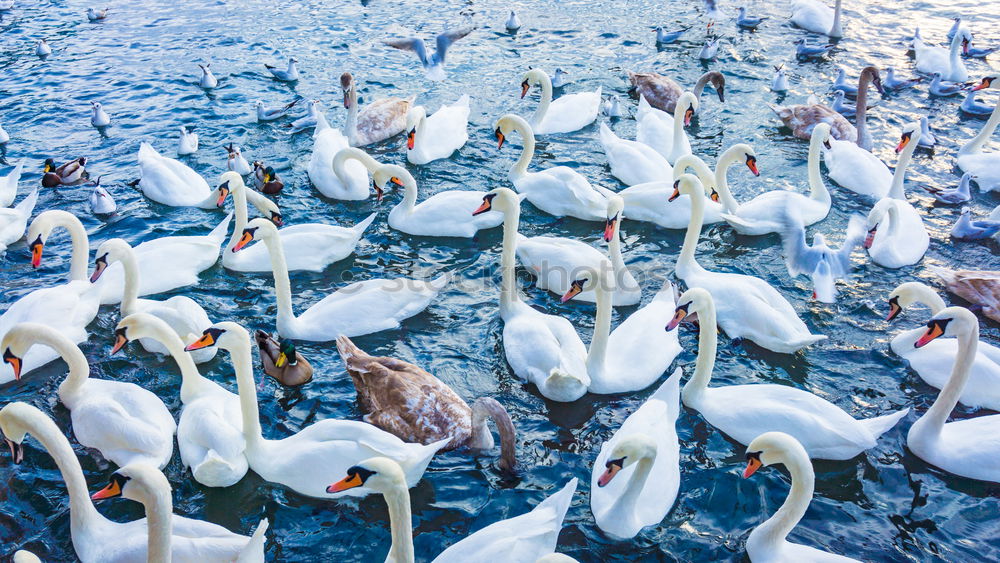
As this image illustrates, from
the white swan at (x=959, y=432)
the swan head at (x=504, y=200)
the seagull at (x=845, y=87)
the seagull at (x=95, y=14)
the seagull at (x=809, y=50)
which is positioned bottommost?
the white swan at (x=959, y=432)

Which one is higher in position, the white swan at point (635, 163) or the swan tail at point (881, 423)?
the white swan at point (635, 163)

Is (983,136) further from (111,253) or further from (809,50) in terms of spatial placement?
(111,253)

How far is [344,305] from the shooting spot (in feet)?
28.6

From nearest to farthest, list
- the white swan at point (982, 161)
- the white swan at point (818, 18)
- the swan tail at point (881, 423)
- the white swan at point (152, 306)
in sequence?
the swan tail at point (881, 423)
the white swan at point (152, 306)
the white swan at point (982, 161)
the white swan at point (818, 18)

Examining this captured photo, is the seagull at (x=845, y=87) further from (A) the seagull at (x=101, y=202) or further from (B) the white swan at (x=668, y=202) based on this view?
(A) the seagull at (x=101, y=202)

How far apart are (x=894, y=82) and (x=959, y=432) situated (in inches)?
371

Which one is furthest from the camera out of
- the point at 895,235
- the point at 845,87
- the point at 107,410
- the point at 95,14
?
the point at 95,14

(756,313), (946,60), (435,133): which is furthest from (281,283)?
(946,60)

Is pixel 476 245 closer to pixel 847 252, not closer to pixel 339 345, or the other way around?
pixel 339 345

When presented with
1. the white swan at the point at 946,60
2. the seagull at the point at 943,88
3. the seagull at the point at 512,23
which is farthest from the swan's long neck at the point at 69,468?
the white swan at the point at 946,60

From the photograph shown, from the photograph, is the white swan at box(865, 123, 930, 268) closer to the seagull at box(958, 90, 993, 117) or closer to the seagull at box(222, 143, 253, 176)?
the seagull at box(958, 90, 993, 117)

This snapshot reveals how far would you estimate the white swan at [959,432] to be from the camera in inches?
270

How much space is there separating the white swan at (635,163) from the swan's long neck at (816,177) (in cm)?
185

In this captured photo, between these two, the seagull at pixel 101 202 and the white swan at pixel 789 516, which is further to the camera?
the seagull at pixel 101 202
